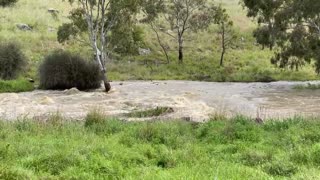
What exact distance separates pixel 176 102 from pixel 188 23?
27.2 meters

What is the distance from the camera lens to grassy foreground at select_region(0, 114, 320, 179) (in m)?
8.77

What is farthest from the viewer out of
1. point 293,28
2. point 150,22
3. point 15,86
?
point 150,22

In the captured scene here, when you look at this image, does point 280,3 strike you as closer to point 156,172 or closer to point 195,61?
point 195,61

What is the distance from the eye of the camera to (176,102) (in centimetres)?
2378

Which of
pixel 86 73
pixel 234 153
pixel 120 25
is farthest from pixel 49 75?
pixel 234 153

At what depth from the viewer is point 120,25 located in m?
39.2

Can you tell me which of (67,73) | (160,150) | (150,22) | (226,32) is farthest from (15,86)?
(226,32)

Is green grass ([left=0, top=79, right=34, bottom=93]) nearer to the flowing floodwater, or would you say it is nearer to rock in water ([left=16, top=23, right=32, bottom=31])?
the flowing floodwater

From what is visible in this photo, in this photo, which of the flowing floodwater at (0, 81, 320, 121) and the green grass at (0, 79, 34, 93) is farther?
the green grass at (0, 79, 34, 93)

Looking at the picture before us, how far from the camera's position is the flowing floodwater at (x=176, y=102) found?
65.9 feet

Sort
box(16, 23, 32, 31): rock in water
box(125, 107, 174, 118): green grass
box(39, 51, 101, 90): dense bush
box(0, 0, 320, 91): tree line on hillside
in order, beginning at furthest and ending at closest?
box(16, 23, 32, 31): rock in water
box(39, 51, 101, 90): dense bush
box(0, 0, 320, 91): tree line on hillside
box(125, 107, 174, 118): green grass

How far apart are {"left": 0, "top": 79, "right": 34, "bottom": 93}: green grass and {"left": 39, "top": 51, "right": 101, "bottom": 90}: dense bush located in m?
1.05

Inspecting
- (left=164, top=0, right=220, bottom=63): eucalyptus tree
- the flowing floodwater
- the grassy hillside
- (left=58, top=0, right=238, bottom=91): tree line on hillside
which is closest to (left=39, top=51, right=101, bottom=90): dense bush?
(left=58, top=0, right=238, bottom=91): tree line on hillside

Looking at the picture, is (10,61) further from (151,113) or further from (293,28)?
(293,28)
